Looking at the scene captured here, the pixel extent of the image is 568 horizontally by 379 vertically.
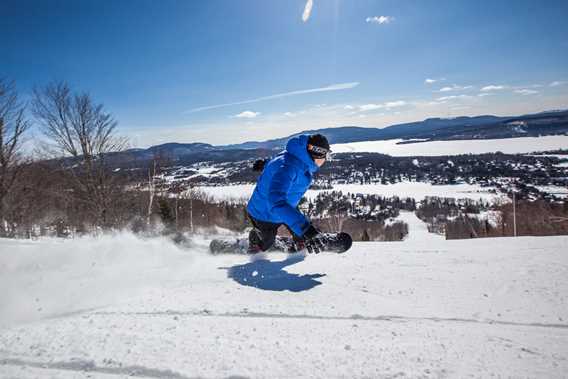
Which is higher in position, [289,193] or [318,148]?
[318,148]

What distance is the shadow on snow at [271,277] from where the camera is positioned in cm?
236

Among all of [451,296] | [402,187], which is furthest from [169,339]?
[402,187]

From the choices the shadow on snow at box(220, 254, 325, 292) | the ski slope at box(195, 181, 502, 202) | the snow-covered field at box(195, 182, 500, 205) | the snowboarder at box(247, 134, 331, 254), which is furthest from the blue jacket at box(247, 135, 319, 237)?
the snow-covered field at box(195, 182, 500, 205)

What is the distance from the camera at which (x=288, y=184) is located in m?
3.19

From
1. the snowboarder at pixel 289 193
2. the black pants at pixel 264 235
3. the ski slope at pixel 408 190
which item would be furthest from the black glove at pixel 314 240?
the ski slope at pixel 408 190

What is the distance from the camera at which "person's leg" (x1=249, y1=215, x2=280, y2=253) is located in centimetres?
386

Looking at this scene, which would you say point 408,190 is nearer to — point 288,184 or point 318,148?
point 318,148

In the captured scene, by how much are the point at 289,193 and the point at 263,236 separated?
776mm

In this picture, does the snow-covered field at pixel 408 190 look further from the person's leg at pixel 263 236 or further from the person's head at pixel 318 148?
the person's head at pixel 318 148

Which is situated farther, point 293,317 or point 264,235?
point 264,235

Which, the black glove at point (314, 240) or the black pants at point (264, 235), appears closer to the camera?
the black glove at point (314, 240)

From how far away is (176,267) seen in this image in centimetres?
301

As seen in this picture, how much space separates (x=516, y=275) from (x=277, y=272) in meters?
1.86

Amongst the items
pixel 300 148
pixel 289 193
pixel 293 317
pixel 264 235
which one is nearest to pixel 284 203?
pixel 289 193
